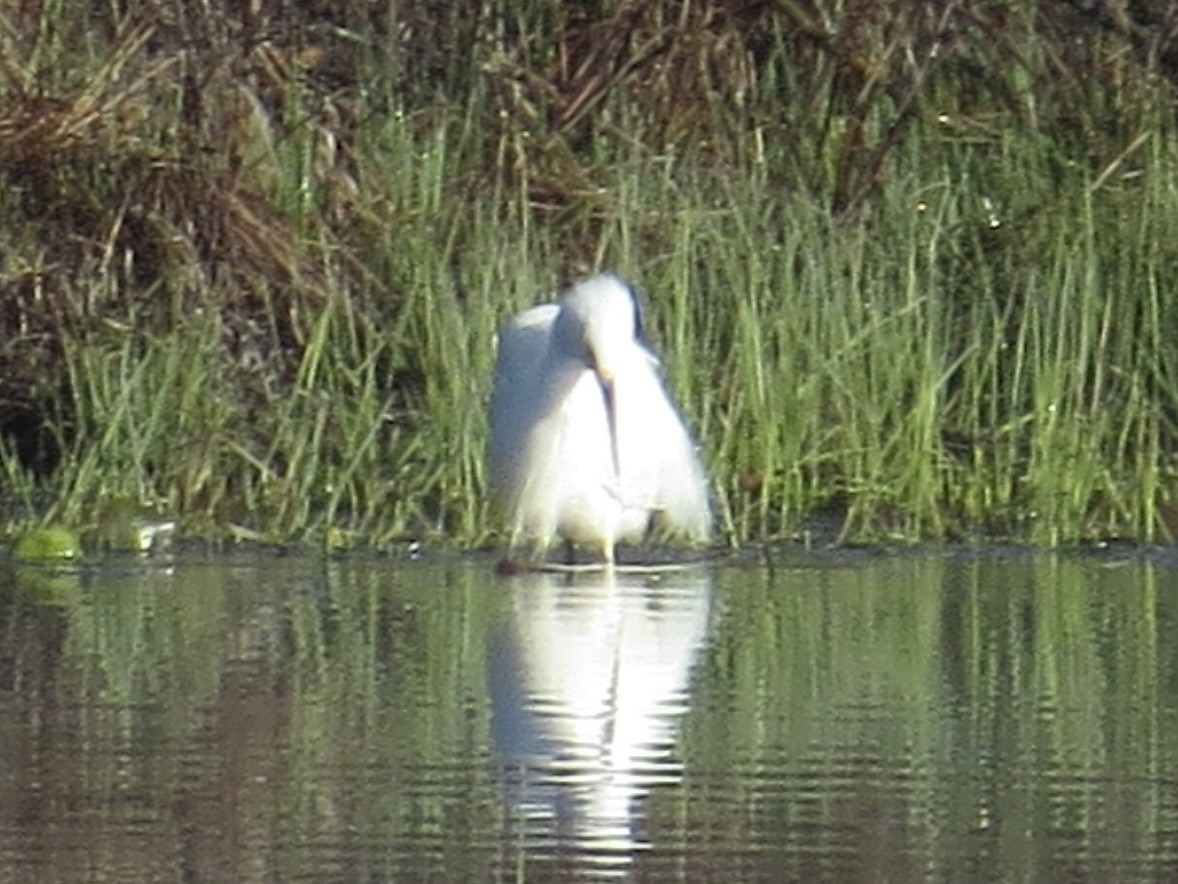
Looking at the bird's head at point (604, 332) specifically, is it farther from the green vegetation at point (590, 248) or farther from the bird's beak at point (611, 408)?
the green vegetation at point (590, 248)

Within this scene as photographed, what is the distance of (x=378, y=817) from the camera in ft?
15.2

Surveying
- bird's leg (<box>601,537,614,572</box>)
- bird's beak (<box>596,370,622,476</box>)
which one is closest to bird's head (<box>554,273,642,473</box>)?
bird's beak (<box>596,370,622,476</box>)

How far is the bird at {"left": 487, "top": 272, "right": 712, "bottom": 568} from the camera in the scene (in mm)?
7824

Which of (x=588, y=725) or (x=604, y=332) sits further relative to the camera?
(x=604, y=332)

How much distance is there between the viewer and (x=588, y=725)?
5.34 meters

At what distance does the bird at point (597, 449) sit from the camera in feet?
25.7

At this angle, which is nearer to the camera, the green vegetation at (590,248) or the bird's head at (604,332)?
the bird's head at (604,332)

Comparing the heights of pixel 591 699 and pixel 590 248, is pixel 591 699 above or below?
below

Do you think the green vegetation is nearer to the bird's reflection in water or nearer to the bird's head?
the bird's head

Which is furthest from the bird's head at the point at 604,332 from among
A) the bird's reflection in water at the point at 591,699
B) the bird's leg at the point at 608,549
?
the bird's reflection in water at the point at 591,699

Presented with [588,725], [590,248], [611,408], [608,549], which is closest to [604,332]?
[611,408]

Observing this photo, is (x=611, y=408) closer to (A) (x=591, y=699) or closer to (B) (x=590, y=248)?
(B) (x=590, y=248)

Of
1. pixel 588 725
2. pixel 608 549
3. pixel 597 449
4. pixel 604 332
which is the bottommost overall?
pixel 588 725

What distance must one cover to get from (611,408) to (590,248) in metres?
1.81
